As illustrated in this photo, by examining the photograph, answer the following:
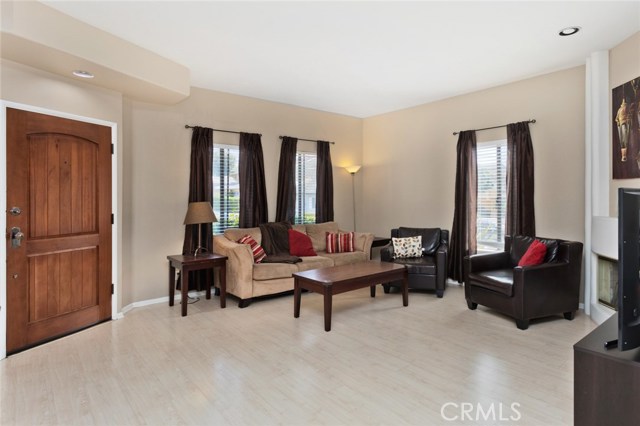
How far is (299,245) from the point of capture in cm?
518

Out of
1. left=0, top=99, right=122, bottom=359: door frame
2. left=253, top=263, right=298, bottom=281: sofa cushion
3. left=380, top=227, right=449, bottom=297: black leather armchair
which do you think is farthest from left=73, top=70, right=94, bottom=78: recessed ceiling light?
left=380, top=227, right=449, bottom=297: black leather armchair

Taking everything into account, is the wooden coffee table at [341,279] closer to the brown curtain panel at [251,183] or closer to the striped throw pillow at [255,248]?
the striped throw pillow at [255,248]

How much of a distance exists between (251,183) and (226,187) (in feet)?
1.19

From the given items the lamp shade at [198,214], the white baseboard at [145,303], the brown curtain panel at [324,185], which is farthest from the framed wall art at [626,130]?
the white baseboard at [145,303]

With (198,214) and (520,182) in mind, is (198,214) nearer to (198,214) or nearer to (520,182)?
(198,214)

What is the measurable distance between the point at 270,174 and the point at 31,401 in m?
3.92

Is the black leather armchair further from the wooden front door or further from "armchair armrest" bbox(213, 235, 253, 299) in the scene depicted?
the wooden front door

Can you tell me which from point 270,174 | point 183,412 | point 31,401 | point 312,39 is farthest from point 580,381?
point 270,174

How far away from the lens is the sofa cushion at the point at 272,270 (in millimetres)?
4422

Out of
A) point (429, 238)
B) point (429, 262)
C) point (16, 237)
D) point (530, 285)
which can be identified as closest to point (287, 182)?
point (429, 238)

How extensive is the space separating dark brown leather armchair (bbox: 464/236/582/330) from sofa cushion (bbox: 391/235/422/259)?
1.05m

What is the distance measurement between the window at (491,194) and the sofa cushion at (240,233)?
316cm

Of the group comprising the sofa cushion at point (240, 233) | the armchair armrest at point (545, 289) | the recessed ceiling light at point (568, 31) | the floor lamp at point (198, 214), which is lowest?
the armchair armrest at point (545, 289)

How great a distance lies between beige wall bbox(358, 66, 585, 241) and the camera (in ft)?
14.0
